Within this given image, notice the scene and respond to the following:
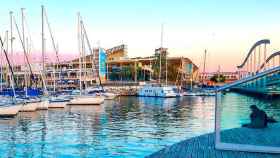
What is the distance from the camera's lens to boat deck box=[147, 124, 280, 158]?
14.7 meters

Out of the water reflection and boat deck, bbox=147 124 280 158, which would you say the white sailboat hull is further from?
boat deck, bbox=147 124 280 158

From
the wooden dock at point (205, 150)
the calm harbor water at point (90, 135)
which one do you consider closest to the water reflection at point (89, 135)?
the calm harbor water at point (90, 135)

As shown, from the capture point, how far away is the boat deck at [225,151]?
14.7 m

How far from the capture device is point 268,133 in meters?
16.5

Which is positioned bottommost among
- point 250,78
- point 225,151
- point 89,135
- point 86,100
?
point 89,135

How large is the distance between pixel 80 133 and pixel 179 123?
36.1ft

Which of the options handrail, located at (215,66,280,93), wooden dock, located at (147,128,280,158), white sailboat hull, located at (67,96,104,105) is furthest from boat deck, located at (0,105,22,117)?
handrail, located at (215,66,280,93)

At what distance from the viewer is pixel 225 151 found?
15.5 meters

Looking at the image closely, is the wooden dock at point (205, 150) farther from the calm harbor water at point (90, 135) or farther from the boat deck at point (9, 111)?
the boat deck at point (9, 111)

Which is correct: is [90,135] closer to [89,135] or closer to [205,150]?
[89,135]

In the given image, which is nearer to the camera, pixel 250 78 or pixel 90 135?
pixel 250 78

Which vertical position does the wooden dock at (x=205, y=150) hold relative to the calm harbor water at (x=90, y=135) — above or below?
above

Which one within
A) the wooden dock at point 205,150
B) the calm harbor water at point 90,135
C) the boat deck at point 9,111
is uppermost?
the wooden dock at point 205,150

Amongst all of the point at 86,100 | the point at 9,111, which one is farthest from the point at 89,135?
the point at 86,100
